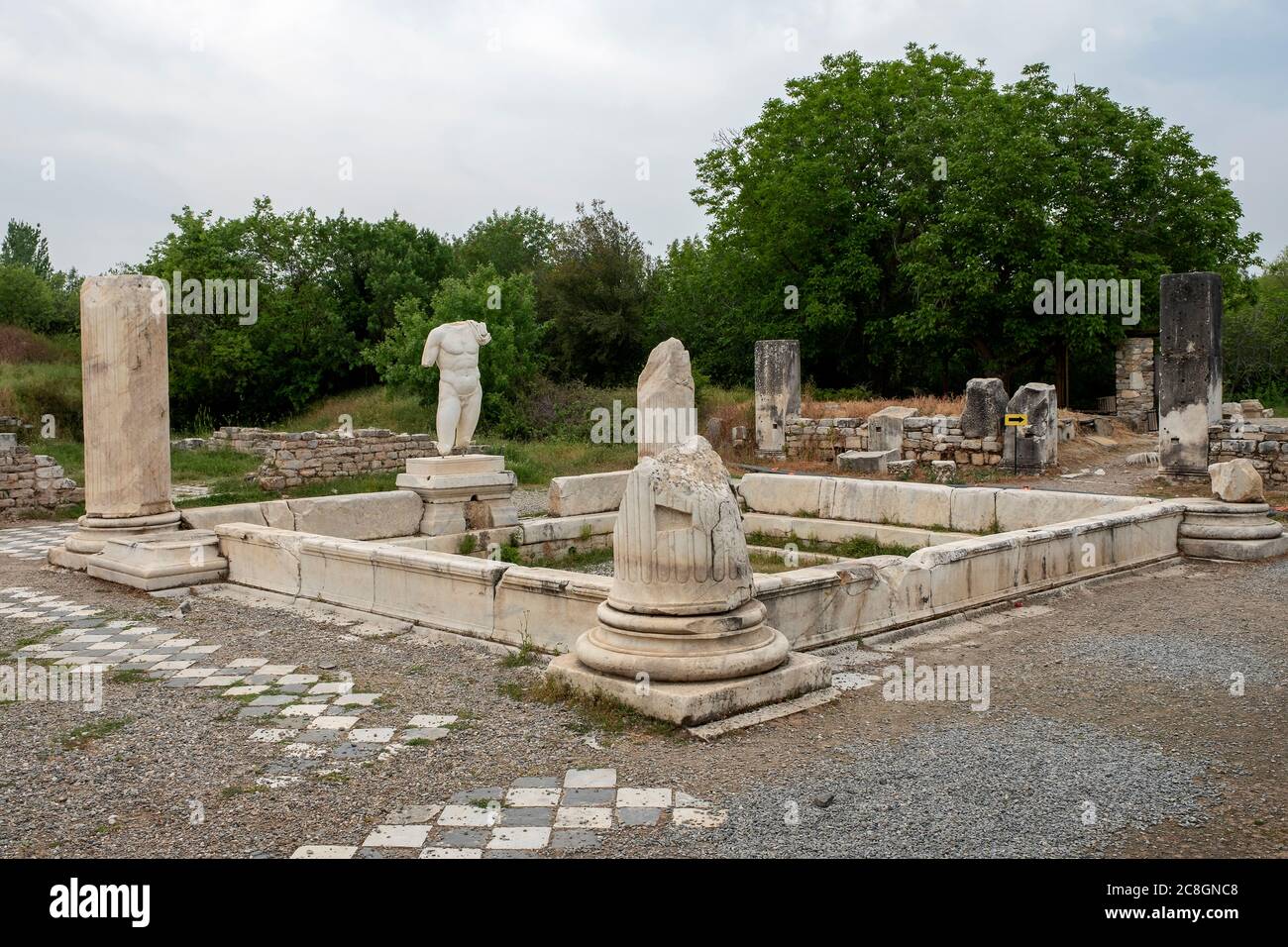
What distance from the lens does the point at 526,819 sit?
392 cm

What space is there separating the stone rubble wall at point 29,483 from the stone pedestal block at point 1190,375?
1540 centimetres

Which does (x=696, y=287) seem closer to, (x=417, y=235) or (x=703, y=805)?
(x=417, y=235)

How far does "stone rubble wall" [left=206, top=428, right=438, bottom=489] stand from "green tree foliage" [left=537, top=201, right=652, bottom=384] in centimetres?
1027

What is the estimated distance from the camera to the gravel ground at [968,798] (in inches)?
144

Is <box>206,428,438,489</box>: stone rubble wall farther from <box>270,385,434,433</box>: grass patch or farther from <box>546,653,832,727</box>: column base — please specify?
<box>546,653,832,727</box>: column base

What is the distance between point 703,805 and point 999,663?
2909 millimetres

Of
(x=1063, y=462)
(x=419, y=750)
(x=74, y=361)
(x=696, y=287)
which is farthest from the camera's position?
(x=696, y=287)

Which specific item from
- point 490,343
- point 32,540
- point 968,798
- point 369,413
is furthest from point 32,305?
point 968,798

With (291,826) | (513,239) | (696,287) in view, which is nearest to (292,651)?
(291,826)

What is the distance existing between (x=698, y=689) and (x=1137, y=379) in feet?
69.9

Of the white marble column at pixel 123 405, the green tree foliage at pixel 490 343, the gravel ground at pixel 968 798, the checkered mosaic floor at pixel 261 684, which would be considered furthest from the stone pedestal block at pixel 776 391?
the gravel ground at pixel 968 798

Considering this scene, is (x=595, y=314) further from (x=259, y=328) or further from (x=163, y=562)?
(x=163, y=562)

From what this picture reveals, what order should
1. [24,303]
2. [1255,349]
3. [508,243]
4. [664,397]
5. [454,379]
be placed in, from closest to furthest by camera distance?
[454,379] < [664,397] < [1255,349] < [24,303] < [508,243]

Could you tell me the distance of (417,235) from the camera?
32062mm
